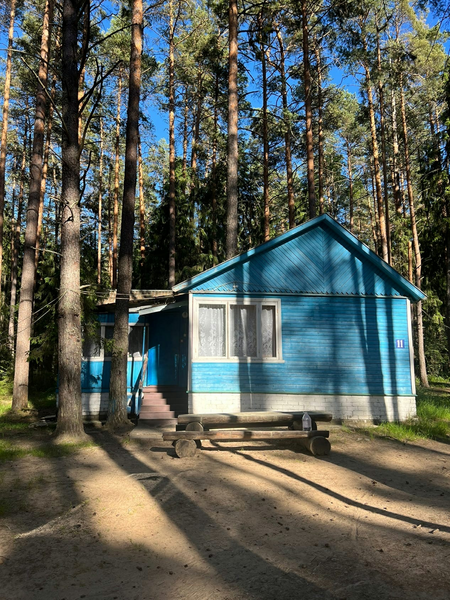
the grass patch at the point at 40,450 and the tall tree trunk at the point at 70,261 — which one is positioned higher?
the tall tree trunk at the point at 70,261

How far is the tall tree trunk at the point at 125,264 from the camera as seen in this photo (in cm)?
1173

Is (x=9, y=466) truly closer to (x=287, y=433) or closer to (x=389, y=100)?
(x=287, y=433)

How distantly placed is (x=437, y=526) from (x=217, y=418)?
4593mm

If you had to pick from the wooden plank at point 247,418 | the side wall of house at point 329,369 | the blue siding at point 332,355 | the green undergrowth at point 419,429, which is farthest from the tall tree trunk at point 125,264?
the green undergrowth at point 419,429

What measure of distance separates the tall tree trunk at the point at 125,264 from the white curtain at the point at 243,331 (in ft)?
9.55

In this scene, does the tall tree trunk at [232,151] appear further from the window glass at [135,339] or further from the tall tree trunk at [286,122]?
the tall tree trunk at [286,122]

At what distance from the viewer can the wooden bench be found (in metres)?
8.42

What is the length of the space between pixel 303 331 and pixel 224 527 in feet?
23.4

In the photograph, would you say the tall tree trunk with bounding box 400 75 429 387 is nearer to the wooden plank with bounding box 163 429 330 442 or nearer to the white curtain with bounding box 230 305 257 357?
the white curtain with bounding box 230 305 257 357

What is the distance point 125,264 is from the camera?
39.9ft

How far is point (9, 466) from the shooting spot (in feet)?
26.6

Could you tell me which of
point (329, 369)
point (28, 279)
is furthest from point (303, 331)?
point (28, 279)

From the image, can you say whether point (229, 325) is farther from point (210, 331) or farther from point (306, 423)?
point (306, 423)

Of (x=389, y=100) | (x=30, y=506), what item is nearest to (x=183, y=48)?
(x=389, y=100)
